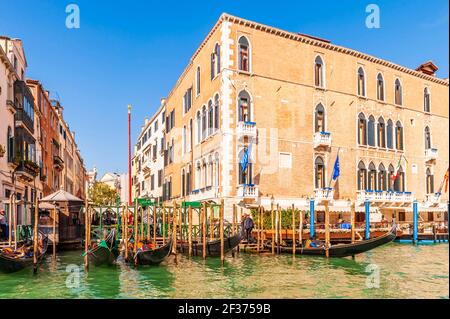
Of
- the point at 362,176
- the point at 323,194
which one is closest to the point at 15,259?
the point at 323,194

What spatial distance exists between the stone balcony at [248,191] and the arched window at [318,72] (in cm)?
627

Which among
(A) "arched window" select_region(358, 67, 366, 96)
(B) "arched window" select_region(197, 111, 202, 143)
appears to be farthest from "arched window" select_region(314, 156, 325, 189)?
(B) "arched window" select_region(197, 111, 202, 143)

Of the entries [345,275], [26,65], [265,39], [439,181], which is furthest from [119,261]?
[439,181]

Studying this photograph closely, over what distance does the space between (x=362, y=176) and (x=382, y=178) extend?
1398 mm

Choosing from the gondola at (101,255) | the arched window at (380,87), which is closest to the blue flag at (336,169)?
the arched window at (380,87)

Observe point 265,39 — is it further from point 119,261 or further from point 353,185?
point 119,261

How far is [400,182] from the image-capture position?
24.2 m

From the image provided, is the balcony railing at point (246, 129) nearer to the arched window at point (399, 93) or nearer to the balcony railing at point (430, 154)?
the arched window at point (399, 93)

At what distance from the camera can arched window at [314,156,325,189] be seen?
21.4 m

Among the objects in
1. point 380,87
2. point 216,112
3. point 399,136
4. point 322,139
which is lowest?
point 322,139

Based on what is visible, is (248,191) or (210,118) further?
(210,118)

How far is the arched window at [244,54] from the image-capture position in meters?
19.9

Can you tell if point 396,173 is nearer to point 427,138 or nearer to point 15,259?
point 427,138
